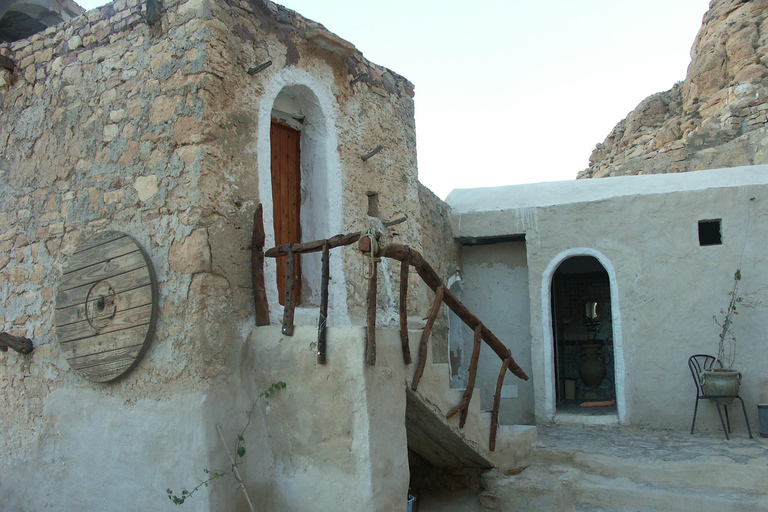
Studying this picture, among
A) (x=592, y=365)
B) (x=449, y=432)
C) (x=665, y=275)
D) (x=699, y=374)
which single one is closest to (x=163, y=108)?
(x=449, y=432)

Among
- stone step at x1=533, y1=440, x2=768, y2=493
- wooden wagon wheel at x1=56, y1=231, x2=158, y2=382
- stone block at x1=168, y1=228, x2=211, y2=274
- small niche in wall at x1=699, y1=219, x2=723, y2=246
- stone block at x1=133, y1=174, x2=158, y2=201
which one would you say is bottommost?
stone step at x1=533, y1=440, x2=768, y2=493

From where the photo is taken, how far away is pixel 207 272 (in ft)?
11.6

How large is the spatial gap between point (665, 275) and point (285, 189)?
4914mm

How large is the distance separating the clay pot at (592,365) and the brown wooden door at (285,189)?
7.46 metres

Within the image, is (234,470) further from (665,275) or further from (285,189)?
(665,275)

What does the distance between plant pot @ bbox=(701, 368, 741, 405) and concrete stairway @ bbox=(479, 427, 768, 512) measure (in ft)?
2.41

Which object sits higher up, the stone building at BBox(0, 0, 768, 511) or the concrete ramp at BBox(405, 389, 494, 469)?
the stone building at BBox(0, 0, 768, 511)

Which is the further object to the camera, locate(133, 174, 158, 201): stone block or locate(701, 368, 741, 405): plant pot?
locate(701, 368, 741, 405): plant pot

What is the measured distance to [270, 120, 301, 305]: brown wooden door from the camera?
15.0 ft

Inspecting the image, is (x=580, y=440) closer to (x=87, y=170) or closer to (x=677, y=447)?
(x=677, y=447)

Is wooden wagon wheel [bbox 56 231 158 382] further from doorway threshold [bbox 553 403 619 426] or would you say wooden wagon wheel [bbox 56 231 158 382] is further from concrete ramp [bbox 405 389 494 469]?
doorway threshold [bbox 553 403 619 426]

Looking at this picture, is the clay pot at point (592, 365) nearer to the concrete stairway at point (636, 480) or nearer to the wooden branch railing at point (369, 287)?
the concrete stairway at point (636, 480)

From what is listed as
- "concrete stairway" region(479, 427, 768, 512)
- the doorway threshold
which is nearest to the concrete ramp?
"concrete stairway" region(479, 427, 768, 512)

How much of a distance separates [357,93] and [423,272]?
192cm
